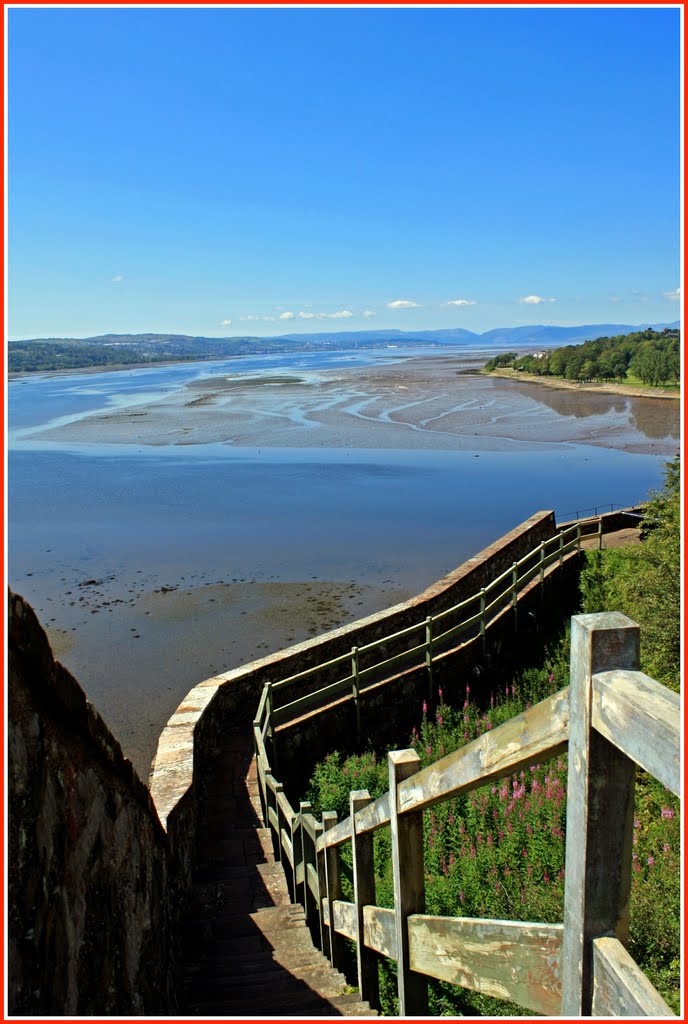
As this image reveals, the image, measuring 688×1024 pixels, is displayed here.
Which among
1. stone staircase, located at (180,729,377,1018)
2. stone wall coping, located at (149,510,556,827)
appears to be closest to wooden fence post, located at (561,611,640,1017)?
stone staircase, located at (180,729,377,1018)

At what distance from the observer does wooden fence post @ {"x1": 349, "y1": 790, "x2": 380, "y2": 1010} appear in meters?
3.44

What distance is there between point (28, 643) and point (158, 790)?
4510 mm

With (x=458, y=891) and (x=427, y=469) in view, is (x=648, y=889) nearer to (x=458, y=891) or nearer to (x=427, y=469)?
(x=458, y=891)

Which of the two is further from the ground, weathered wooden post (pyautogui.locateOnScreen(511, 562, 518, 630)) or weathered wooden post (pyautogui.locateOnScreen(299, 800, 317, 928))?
weathered wooden post (pyautogui.locateOnScreen(511, 562, 518, 630))

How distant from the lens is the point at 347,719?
366 inches

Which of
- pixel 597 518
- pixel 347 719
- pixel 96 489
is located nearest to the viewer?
pixel 347 719

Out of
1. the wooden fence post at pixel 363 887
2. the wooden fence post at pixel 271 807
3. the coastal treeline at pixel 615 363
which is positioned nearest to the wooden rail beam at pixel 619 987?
the wooden fence post at pixel 363 887

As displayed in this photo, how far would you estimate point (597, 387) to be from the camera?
8012 cm

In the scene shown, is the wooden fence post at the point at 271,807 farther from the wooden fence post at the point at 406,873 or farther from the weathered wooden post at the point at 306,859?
the wooden fence post at the point at 406,873

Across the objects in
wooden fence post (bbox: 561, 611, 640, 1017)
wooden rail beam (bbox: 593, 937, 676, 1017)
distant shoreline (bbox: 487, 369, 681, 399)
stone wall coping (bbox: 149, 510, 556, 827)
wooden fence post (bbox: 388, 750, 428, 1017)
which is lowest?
stone wall coping (bbox: 149, 510, 556, 827)

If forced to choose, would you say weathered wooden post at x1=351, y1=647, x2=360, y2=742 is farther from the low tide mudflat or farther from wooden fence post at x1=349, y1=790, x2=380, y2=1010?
wooden fence post at x1=349, y1=790, x2=380, y2=1010

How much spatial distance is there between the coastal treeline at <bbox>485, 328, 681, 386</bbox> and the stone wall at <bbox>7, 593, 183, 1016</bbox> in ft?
259

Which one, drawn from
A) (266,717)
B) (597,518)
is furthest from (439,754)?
(597,518)

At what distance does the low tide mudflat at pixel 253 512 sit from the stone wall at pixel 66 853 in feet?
26.5
